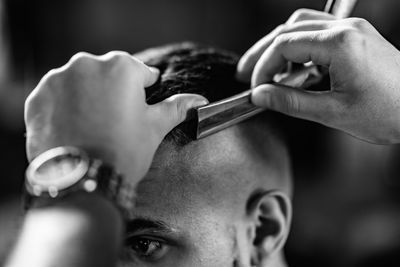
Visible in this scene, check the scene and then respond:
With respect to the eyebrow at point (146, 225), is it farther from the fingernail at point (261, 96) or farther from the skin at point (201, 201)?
the fingernail at point (261, 96)

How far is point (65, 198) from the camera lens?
2.69ft

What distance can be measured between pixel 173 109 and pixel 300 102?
0.24 metres

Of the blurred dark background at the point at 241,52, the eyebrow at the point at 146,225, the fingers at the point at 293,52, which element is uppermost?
the fingers at the point at 293,52

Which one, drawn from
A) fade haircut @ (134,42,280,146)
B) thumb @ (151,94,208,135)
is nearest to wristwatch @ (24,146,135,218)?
thumb @ (151,94,208,135)

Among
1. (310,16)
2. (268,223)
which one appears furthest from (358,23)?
(268,223)

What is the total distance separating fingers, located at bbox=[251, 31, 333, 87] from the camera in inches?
39.6

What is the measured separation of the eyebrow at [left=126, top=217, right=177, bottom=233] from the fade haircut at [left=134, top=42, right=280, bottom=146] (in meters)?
0.16

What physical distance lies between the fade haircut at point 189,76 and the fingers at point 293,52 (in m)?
0.15

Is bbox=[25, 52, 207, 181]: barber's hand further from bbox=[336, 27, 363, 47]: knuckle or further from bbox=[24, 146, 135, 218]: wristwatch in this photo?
bbox=[336, 27, 363, 47]: knuckle

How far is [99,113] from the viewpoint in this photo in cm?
85

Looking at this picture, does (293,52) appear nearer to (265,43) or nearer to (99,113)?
(265,43)

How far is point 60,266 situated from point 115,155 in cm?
18

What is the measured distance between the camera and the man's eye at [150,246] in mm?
1130

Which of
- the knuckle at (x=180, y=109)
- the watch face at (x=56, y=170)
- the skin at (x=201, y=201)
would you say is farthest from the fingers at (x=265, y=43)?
the watch face at (x=56, y=170)
